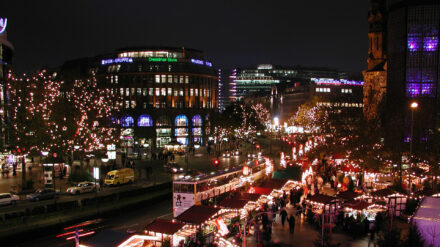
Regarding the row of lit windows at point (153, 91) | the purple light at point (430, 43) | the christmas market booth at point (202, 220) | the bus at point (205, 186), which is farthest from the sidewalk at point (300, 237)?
the row of lit windows at point (153, 91)

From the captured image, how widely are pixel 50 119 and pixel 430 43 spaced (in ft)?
170

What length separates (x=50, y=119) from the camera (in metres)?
38.7

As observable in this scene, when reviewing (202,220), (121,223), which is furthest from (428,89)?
(121,223)

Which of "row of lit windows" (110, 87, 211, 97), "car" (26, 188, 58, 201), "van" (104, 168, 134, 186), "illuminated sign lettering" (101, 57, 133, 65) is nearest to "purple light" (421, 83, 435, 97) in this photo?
"van" (104, 168, 134, 186)

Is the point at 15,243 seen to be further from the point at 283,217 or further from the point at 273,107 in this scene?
the point at 273,107

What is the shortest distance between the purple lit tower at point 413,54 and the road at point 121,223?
34.9 metres

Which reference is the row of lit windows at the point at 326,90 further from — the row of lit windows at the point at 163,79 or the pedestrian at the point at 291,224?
the pedestrian at the point at 291,224

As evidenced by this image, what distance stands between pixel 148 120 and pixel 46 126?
1788 inches

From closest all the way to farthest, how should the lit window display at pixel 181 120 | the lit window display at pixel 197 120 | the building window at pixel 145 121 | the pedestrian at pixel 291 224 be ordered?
the pedestrian at pixel 291 224 → the building window at pixel 145 121 → the lit window display at pixel 181 120 → the lit window display at pixel 197 120

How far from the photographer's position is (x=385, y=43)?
2468 inches

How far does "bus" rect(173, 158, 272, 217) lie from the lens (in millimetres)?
24497

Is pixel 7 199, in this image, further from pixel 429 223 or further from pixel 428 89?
pixel 428 89

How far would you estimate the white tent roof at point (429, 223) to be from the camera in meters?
14.3

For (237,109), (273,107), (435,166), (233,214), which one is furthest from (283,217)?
(273,107)
